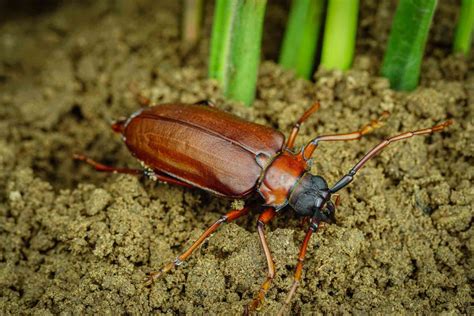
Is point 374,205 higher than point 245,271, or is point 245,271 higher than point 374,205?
point 374,205

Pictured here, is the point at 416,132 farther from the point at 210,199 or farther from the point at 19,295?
the point at 19,295

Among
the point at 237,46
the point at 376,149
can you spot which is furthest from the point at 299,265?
the point at 237,46

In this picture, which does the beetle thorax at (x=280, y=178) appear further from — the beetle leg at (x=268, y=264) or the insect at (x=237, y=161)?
the beetle leg at (x=268, y=264)

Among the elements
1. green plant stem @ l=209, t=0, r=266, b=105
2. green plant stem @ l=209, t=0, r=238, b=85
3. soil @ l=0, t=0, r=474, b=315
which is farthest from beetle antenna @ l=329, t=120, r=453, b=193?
green plant stem @ l=209, t=0, r=238, b=85

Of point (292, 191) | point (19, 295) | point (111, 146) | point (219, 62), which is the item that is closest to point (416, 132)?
point (292, 191)

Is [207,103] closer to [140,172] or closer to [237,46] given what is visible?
[237,46]

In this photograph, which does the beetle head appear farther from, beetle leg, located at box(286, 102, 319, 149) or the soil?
beetle leg, located at box(286, 102, 319, 149)
